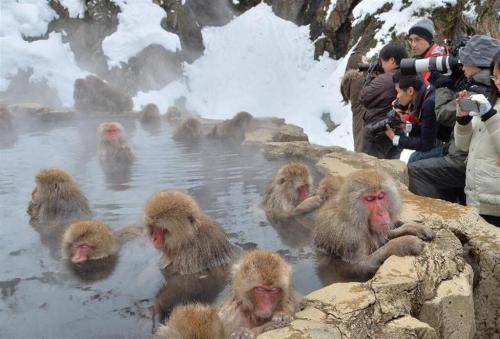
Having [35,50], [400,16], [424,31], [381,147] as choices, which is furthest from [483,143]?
[35,50]

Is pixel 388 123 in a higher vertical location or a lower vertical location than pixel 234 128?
higher

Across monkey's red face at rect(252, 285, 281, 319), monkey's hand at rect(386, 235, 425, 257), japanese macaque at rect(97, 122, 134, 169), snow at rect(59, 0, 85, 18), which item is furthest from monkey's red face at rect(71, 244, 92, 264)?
snow at rect(59, 0, 85, 18)

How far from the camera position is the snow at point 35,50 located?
1397cm

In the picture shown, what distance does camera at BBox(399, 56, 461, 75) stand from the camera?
3324 mm

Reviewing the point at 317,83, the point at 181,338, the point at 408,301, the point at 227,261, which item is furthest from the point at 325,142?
the point at 181,338

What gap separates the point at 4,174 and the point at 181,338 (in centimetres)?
483

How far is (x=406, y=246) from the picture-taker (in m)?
2.72

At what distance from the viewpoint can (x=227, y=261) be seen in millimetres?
3268

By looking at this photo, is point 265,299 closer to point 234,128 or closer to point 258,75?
point 234,128

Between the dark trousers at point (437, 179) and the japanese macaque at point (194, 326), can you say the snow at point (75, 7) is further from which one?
the japanese macaque at point (194, 326)

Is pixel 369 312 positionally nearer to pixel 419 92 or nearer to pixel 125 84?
pixel 419 92

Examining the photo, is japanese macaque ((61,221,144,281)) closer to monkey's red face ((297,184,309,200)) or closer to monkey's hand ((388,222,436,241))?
monkey's red face ((297,184,309,200))

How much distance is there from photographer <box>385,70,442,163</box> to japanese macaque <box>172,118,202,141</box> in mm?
4606

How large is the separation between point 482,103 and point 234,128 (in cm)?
539
